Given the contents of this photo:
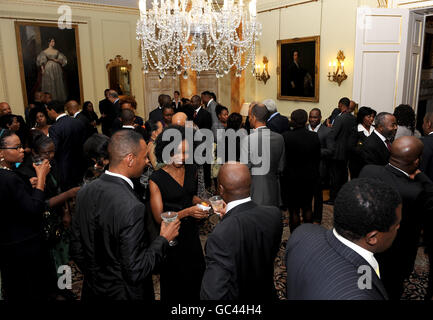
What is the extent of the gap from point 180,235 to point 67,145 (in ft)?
10.8

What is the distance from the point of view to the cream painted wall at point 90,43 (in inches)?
331

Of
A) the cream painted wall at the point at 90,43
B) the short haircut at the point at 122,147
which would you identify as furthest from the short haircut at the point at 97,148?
the cream painted wall at the point at 90,43

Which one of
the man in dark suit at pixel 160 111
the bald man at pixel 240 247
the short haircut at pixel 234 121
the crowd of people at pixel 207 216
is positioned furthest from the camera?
the man in dark suit at pixel 160 111

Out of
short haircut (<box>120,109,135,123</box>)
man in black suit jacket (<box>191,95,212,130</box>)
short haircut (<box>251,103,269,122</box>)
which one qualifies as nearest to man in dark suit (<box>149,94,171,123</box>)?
man in black suit jacket (<box>191,95,212,130</box>)

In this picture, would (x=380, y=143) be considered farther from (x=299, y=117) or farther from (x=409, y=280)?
(x=409, y=280)

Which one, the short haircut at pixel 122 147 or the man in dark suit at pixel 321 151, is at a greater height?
the short haircut at pixel 122 147

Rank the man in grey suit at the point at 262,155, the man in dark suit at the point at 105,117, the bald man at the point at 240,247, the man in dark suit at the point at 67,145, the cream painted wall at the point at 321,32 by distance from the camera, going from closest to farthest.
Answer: the bald man at the point at 240,247 < the man in grey suit at the point at 262,155 < the man in dark suit at the point at 67,145 < the cream painted wall at the point at 321,32 < the man in dark suit at the point at 105,117

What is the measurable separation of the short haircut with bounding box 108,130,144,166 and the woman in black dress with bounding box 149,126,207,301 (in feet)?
2.14

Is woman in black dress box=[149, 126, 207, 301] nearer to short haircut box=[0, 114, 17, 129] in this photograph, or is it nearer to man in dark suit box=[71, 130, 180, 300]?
man in dark suit box=[71, 130, 180, 300]

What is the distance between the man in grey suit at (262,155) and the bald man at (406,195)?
4.53 feet

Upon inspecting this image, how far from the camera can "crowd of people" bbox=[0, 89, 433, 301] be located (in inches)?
57.8

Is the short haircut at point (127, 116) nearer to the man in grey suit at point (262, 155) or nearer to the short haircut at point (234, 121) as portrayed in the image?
the short haircut at point (234, 121)

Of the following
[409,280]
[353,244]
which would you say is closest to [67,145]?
[353,244]
